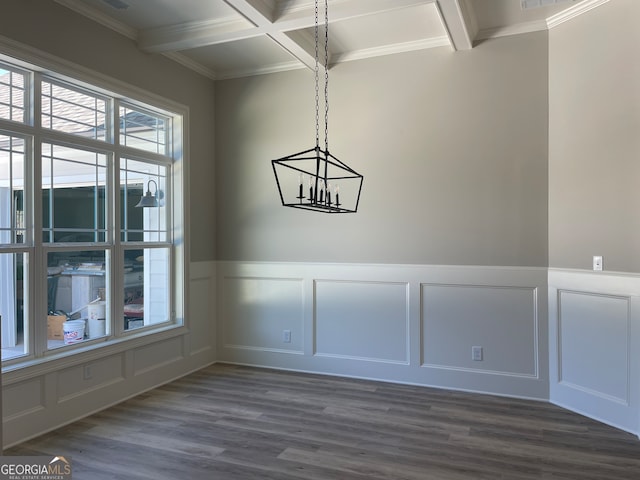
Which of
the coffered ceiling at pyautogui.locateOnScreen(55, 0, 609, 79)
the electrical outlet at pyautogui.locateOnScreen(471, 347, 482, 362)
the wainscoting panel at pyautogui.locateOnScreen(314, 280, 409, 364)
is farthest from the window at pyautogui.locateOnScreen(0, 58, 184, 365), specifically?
the electrical outlet at pyautogui.locateOnScreen(471, 347, 482, 362)

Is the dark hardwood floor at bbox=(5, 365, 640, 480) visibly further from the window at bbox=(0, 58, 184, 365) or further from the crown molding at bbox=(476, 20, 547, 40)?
the crown molding at bbox=(476, 20, 547, 40)

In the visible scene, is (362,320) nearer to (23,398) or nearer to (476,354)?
(476,354)

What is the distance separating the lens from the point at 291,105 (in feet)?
15.6

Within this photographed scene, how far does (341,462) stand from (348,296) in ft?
6.18

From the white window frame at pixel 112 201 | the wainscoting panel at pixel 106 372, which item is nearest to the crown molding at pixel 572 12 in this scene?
the white window frame at pixel 112 201

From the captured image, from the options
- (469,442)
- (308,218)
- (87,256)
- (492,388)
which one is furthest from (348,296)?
(87,256)

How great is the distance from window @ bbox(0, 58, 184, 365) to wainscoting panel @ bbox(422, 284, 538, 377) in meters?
2.50

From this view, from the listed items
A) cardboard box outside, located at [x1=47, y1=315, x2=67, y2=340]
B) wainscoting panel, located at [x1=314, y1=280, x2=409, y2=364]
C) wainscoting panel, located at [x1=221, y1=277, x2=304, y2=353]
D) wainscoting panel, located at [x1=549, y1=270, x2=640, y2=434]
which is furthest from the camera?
wainscoting panel, located at [x1=221, y1=277, x2=304, y2=353]

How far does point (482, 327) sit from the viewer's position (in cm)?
409

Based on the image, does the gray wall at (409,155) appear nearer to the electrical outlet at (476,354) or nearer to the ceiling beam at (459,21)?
the ceiling beam at (459,21)

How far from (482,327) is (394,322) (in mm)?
782

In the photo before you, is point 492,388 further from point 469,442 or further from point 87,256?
point 87,256

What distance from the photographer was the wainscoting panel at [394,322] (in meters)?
3.97

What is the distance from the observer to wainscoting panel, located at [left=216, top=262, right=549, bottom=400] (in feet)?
13.0
